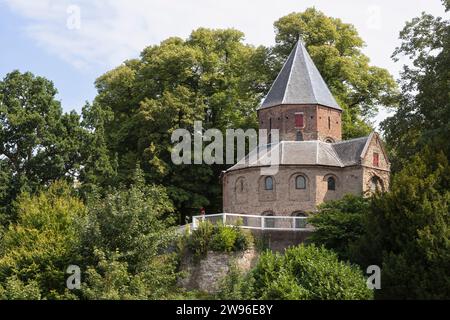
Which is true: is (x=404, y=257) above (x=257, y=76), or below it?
below

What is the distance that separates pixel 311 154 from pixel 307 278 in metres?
16.6

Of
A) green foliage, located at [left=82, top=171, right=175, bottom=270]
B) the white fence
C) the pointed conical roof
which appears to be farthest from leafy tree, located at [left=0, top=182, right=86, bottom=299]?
the pointed conical roof

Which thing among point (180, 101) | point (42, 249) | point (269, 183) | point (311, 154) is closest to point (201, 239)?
point (42, 249)

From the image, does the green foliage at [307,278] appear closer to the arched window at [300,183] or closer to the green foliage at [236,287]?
the green foliage at [236,287]

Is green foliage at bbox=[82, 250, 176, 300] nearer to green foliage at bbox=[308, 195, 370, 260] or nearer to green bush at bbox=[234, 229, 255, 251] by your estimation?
green bush at bbox=[234, 229, 255, 251]

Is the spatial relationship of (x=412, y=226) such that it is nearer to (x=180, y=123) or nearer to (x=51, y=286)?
(x=51, y=286)

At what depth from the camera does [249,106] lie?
54.7 m

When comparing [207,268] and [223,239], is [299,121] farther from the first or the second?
[207,268]

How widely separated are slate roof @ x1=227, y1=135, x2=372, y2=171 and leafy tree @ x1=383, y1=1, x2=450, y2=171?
5657 mm

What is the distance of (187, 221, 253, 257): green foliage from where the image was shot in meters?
34.3

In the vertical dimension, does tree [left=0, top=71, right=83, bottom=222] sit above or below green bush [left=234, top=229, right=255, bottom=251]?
above
